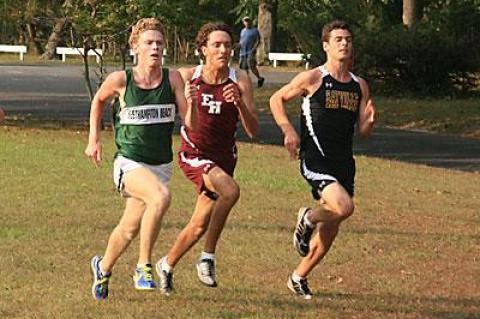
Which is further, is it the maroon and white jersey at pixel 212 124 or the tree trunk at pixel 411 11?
the tree trunk at pixel 411 11

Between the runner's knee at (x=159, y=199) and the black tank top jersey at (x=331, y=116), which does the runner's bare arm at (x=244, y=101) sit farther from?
the runner's knee at (x=159, y=199)

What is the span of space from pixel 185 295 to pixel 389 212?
232 inches

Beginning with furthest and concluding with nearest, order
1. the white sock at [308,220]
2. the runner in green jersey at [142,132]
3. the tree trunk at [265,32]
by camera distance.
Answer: the tree trunk at [265,32] → the white sock at [308,220] → the runner in green jersey at [142,132]

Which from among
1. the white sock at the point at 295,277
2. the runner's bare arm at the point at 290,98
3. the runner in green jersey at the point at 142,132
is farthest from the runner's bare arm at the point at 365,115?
the runner in green jersey at the point at 142,132

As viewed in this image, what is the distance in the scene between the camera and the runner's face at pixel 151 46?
9148 mm

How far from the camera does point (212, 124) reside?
32.0 feet

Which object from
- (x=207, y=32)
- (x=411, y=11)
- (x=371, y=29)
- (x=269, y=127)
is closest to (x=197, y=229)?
(x=207, y=32)

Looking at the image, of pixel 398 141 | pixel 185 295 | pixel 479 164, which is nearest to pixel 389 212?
pixel 185 295

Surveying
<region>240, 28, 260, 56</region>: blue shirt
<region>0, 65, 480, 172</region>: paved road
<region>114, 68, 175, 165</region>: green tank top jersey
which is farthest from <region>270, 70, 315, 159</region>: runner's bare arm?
<region>240, 28, 260, 56</region>: blue shirt

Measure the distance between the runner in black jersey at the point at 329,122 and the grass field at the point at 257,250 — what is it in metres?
0.59

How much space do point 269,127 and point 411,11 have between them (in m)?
10.6

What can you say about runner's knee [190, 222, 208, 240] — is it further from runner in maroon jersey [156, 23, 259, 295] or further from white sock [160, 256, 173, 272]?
white sock [160, 256, 173, 272]

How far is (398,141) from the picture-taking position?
2569cm

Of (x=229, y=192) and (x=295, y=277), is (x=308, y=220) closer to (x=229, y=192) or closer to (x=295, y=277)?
(x=295, y=277)
